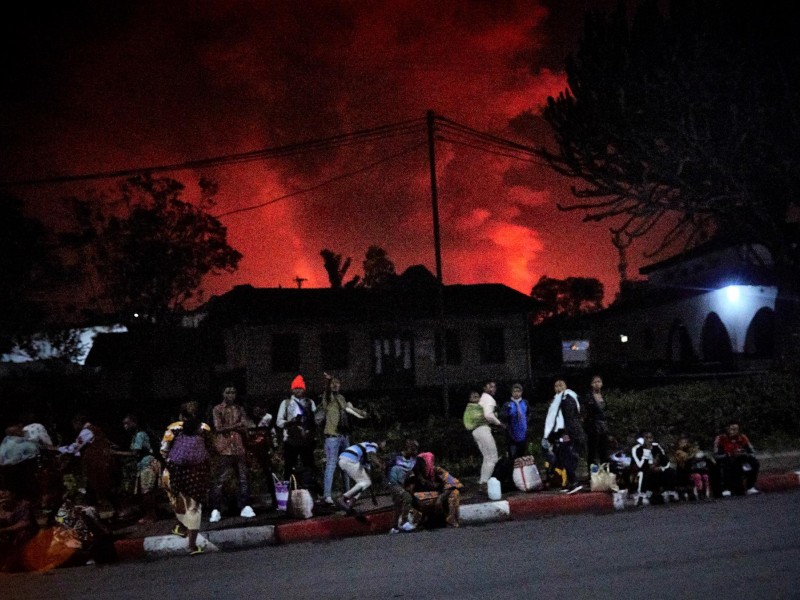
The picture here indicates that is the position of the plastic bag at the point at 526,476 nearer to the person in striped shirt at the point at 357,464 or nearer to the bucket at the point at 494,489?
the bucket at the point at 494,489

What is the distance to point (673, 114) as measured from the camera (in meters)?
16.0

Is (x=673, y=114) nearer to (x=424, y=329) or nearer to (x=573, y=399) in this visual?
(x=573, y=399)

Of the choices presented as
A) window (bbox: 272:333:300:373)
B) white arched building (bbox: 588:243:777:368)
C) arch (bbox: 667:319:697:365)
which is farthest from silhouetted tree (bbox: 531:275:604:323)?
window (bbox: 272:333:300:373)

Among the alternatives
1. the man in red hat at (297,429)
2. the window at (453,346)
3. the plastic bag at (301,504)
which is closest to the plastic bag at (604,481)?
the plastic bag at (301,504)

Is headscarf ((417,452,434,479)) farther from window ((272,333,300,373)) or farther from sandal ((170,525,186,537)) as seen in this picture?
window ((272,333,300,373))

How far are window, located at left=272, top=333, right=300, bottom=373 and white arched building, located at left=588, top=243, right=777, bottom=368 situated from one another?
16807 millimetres

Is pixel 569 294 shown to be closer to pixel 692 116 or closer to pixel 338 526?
pixel 692 116

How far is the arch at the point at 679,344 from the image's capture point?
37031 millimetres

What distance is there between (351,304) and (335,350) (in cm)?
210

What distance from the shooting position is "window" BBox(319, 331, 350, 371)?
101 feet

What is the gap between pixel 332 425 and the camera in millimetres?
10383

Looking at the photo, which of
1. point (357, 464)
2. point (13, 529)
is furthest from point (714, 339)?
point (13, 529)

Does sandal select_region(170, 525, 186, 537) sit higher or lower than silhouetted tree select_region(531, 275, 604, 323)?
lower

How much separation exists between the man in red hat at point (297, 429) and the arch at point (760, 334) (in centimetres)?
2728
